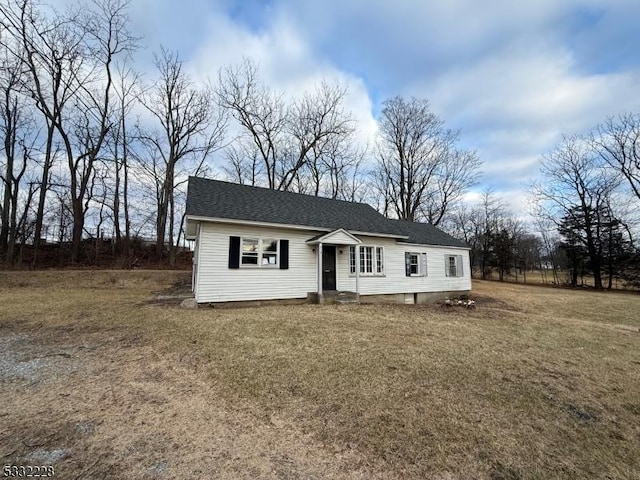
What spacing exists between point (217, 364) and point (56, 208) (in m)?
27.3

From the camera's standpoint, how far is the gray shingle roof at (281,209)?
10.3 m

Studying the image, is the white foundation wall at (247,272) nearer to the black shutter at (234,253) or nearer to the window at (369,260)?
the black shutter at (234,253)

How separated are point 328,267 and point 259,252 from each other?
303 centimetres

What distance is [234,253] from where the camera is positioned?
1005 centimetres

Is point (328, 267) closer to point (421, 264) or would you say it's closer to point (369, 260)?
point (369, 260)

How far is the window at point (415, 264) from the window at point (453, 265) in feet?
6.28

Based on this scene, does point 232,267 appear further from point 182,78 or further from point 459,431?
point 182,78

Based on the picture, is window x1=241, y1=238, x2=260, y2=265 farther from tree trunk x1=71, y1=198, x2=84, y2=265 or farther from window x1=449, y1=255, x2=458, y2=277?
tree trunk x1=71, y1=198, x2=84, y2=265

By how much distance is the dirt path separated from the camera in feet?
7.86

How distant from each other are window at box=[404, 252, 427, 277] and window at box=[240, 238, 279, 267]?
6794 millimetres

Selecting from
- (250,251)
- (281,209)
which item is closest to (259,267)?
(250,251)

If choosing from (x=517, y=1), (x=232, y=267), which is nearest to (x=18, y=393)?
(x=232, y=267)

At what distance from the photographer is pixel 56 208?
2341 centimetres

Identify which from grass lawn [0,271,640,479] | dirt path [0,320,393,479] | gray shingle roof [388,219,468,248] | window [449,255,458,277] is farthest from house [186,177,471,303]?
dirt path [0,320,393,479]
